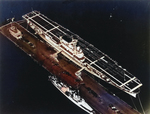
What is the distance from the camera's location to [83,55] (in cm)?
9238

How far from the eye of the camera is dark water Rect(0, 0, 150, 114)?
85.1 metres

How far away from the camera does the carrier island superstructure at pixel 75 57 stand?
277 feet

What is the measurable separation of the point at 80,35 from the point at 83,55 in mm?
16439

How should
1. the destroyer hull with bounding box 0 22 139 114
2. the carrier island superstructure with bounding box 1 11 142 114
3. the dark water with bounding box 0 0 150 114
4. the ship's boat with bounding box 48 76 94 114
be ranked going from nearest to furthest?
the destroyer hull with bounding box 0 22 139 114, the ship's boat with bounding box 48 76 94 114, the carrier island superstructure with bounding box 1 11 142 114, the dark water with bounding box 0 0 150 114

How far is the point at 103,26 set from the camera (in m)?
Result: 109

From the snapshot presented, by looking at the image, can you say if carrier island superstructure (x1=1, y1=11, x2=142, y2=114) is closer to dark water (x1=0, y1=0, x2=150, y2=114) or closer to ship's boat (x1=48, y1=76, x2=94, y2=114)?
ship's boat (x1=48, y1=76, x2=94, y2=114)

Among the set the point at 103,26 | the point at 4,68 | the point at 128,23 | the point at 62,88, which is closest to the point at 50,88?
the point at 62,88

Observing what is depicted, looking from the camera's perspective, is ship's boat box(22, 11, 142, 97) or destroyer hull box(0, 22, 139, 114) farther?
ship's boat box(22, 11, 142, 97)

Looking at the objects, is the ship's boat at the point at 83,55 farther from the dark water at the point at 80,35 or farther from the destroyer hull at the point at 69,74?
the dark water at the point at 80,35

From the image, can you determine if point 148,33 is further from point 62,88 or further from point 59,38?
point 62,88

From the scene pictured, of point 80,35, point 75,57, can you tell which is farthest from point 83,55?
point 80,35

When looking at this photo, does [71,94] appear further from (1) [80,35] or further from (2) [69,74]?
(1) [80,35]

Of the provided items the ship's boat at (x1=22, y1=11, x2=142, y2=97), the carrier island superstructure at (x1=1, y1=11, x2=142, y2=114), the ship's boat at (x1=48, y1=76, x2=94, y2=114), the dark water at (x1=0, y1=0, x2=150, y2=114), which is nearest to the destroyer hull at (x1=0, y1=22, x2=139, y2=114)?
the carrier island superstructure at (x1=1, y1=11, x2=142, y2=114)

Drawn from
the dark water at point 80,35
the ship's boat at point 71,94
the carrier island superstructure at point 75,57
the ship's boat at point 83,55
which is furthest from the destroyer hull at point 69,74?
the dark water at point 80,35
